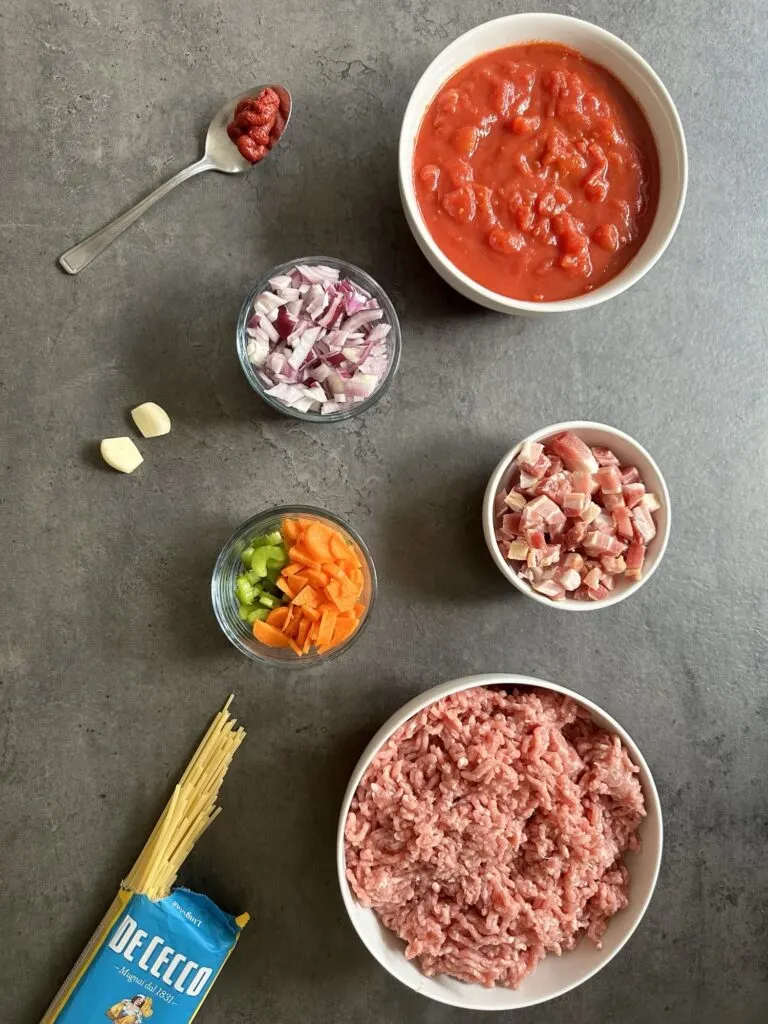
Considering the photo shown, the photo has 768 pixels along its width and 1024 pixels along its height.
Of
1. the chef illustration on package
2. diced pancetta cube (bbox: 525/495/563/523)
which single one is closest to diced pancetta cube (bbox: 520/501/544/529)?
diced pancetta cube (bbox: 525/495/563/523)

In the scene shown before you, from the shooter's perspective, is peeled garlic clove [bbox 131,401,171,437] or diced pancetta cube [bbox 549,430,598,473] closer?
diced pancetta cube [bbox 549,430,598,473]

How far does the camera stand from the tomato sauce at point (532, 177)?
1.74 m

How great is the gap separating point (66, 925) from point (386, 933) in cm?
82

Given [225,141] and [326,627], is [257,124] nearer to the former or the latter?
[225,141]

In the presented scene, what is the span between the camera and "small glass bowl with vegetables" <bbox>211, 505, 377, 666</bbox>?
186 centimetres

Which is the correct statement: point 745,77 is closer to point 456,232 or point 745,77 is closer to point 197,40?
point 456,232

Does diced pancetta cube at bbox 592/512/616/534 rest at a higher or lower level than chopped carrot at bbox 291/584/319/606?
lower

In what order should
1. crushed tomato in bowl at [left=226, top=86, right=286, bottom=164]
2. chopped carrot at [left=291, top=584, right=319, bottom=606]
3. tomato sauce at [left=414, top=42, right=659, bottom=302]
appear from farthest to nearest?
crushed tomato in bowl at [left=226, top=86, right=286, bottom=164], chopped carrot at [left=291, top=584, right=319, bottom=606], tomato sauce at [left=414, top=42, right=659, bottom=302]

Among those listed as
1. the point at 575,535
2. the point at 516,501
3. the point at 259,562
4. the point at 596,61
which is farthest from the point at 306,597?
the point at 596,61

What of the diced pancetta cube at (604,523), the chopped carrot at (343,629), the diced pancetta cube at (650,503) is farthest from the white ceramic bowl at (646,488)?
the chopped carrot at (343,629)

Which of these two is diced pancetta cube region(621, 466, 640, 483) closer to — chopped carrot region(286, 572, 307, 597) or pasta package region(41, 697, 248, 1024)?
chopped carrot region(286, 572, 307, 597)

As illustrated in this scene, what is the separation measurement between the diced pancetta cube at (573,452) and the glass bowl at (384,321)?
1.41 feet

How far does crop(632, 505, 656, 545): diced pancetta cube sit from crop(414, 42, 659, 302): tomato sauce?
1.70ft

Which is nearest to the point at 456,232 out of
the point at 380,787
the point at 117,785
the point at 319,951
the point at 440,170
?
the point at 440,170
